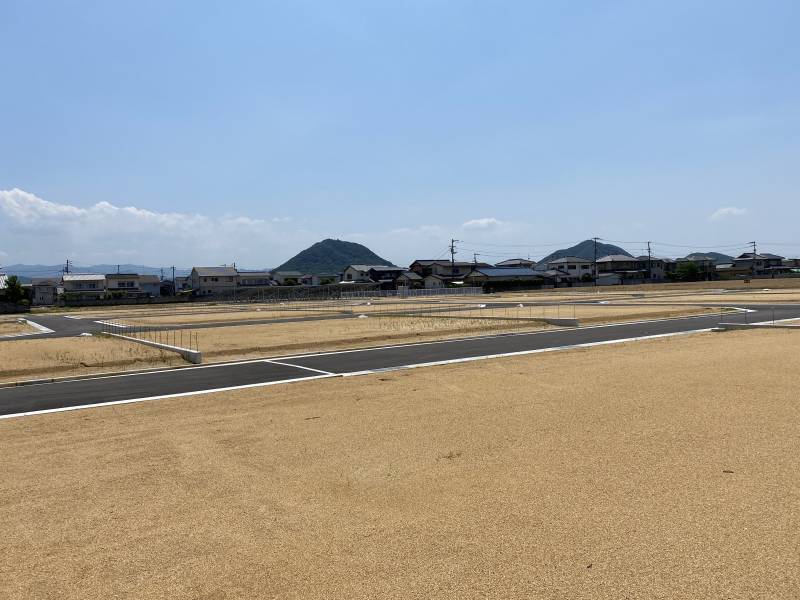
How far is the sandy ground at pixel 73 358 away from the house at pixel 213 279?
3306 inches

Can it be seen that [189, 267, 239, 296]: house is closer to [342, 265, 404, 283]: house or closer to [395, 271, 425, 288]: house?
[342, 265, 404, 283]: house

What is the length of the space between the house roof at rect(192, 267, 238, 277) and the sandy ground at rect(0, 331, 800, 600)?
3976 inches

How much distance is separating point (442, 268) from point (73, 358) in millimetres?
100567

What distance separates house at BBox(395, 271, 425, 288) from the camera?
11375 cm

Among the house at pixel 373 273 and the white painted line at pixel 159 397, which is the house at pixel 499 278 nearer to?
the house at pixel 373 273

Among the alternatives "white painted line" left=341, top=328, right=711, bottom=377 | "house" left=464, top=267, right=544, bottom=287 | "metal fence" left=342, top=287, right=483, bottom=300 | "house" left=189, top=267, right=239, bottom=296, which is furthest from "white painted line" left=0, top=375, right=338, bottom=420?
"house" left=189, top=267, right=239, bottom=296

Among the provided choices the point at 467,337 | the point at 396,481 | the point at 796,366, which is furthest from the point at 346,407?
the point at 467,337

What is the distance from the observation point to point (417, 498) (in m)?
6.43

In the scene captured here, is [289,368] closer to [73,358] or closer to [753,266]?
[73,358]

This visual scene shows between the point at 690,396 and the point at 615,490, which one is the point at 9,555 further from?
the point at 690,396

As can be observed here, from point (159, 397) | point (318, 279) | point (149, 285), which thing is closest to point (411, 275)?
point (318, 279)

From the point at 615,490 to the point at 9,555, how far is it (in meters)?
6.39

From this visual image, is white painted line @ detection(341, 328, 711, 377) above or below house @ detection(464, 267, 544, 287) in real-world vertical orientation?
below

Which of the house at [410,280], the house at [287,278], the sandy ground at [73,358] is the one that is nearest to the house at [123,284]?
the house at [287,278]
